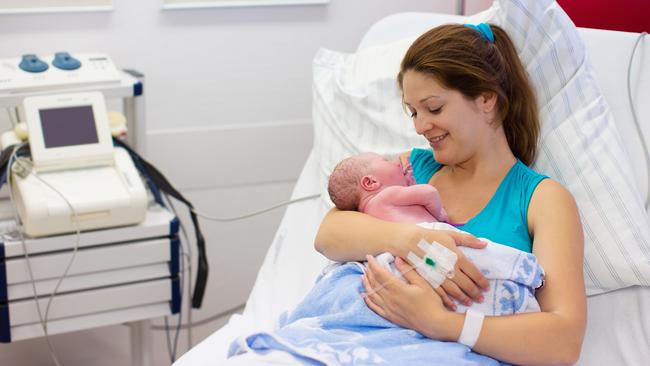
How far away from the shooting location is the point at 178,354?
2.86 metres

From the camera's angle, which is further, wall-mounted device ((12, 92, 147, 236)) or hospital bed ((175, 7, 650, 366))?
wall-mounted device ((12, 92, 147, 236))

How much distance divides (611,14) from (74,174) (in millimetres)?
1388

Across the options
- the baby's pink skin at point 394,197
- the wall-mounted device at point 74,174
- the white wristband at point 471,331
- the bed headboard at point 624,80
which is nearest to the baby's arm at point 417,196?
the baby's pink skin at point 394,197

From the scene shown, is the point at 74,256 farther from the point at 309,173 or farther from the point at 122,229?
the point at 309,173

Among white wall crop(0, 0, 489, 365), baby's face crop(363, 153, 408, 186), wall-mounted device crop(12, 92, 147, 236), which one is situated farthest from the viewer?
white wall crop(0, 0, 489, 365)

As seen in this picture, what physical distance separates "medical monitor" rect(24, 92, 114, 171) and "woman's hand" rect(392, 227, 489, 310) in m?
0.98

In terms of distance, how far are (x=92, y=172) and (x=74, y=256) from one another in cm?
22

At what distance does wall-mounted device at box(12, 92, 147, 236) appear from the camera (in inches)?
76.3

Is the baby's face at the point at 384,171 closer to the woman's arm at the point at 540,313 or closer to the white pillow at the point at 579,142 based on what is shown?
the woman's arm at the point at 540,313

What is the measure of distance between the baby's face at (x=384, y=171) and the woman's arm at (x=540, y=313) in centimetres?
20

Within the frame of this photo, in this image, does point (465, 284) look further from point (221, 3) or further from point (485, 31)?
point (221, 3)

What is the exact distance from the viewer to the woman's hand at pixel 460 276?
1.39 m

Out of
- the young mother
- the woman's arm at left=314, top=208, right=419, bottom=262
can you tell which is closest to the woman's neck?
the young mother

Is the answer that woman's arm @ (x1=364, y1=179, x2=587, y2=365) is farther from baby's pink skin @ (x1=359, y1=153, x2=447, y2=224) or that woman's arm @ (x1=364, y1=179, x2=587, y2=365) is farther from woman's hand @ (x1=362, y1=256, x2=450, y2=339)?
baby's pink skin @ (x1=359, y1=153, x2=447, y2=224)
